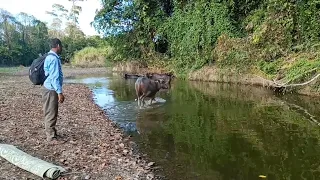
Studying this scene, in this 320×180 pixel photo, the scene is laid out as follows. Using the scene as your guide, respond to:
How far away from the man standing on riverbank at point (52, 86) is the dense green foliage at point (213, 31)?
41.9 ft

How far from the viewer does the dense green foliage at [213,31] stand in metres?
21.4

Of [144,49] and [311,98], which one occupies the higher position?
[144,49]

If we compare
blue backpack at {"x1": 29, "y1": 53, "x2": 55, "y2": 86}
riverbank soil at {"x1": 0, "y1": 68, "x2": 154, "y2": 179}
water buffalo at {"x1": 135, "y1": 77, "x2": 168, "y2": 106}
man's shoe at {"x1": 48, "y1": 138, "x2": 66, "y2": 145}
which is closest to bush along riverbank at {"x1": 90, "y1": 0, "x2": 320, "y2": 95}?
water buffalo at {"x1": 135, "y1": 77, "x2": 168, "y2": 106}

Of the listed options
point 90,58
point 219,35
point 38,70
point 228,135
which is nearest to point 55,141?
point 38,70

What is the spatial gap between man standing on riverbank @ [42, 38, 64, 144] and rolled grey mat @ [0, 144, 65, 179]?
1.37 m

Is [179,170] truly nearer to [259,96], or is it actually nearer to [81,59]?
[259,96]

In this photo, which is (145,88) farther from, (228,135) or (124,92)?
(124,92)

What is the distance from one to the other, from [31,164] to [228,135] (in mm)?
5467

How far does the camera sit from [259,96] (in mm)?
17609

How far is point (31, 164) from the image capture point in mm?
5820

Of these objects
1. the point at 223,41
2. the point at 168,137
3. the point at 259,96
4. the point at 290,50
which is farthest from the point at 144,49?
the point at 168,137

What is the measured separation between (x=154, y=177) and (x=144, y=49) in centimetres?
3196

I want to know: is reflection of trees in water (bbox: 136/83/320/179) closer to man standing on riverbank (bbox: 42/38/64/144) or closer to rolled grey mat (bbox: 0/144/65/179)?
rolled grey mat (bbox: 0/144/65/179)

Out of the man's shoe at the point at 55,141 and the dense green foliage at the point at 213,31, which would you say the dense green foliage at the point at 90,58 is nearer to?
the dense green foliage at the point at 213,31
